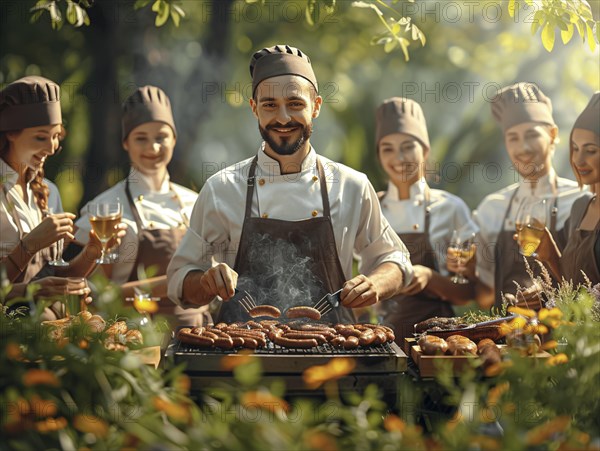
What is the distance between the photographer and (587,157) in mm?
5125

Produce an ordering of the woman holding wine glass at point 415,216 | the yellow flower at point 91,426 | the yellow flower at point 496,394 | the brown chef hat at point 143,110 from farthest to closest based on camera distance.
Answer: the brown chef hat at point 143,110 → the woman holding wine glass at point 415,216 → the yellow flower at point 496,394 → the yellow flower at point 91,426

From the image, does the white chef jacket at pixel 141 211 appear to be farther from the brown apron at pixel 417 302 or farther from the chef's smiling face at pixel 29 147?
the brown apron at pixel 417 302

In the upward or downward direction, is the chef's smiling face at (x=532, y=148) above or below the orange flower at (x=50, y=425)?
above

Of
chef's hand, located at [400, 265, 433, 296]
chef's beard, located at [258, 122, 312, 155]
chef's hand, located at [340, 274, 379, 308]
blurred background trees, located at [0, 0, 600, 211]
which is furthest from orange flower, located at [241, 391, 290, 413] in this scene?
blurred background trees, located at [0, 0, 600, 211]

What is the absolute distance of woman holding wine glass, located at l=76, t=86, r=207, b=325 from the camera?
18.4ft

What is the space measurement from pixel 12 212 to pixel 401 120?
279 cm

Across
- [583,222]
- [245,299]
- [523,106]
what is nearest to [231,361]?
A: [245,299]

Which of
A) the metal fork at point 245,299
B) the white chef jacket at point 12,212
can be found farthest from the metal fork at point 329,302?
the white chef jacket at point 12,212

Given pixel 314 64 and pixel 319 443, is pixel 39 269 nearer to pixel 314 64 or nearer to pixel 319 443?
pixel 319 443

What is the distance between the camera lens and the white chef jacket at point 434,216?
585cm

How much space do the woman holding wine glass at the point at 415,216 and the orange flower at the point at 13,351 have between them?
3.41 meters

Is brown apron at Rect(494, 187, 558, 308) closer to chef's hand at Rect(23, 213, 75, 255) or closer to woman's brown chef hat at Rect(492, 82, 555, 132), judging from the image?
woman's brown chef hat at Rect(492, 82, 555, 132)

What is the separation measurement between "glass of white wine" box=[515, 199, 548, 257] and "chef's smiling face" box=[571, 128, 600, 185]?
0.88m

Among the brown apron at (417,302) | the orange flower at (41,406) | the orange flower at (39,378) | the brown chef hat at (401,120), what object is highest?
the brown chef hat at (401,120)
